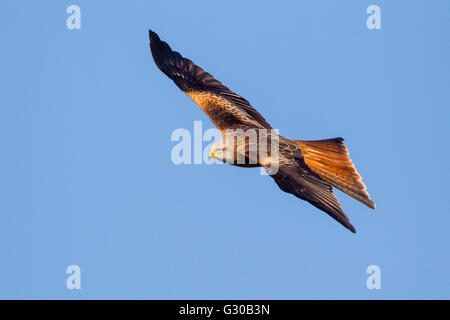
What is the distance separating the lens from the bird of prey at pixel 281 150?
30.8ft

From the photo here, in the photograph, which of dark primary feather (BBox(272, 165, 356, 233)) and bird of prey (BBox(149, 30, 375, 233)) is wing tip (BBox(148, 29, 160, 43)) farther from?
dark primary feather (BBox(272, 165, 356, 233))

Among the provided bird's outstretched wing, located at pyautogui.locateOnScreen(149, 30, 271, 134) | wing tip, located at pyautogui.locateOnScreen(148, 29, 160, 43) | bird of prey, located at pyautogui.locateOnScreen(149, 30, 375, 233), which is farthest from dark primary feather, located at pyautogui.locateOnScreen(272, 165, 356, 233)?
wing tip, located at pyautogui.locateOnScreen(148, 29, 160, 43)

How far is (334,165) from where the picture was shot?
429 inches

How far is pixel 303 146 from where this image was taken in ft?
36.6

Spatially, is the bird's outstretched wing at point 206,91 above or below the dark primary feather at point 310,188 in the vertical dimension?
above

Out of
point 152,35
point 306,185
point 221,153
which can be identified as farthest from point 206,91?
point 306,185

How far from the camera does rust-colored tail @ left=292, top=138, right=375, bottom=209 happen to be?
34.0ft

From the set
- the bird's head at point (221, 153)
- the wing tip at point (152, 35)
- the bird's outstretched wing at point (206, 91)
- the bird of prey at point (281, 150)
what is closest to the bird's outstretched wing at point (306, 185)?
the bird of prey at point (281, 150)

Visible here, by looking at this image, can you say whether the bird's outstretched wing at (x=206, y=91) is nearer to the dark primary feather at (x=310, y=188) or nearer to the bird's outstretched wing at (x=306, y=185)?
the bird's outstretched wing at (x=306, y=185)

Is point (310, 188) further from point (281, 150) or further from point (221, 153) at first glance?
point (221, 153)
